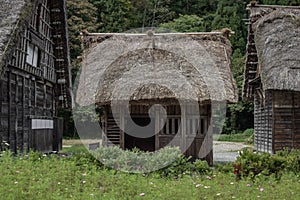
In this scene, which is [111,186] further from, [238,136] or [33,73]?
[238,136]

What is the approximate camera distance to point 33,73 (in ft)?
58.4

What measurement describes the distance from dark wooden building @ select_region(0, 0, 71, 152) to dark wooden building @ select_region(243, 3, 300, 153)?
859 cm

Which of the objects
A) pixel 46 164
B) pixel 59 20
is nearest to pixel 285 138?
pixel 59 20

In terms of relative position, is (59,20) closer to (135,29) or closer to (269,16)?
(269,16)

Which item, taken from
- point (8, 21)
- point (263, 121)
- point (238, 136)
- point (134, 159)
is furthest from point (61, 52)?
point (238, 136)

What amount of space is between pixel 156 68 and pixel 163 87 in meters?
1.28

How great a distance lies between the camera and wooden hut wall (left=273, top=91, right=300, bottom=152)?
20031 mm

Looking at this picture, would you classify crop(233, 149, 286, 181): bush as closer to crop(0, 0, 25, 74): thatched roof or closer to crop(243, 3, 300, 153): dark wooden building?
crop(0, 0, 25, 74): thatched roof

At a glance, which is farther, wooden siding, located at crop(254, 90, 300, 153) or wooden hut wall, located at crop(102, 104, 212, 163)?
wooden siding, located at crop(254, 90, 300, 153)

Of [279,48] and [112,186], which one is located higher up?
[279,48]

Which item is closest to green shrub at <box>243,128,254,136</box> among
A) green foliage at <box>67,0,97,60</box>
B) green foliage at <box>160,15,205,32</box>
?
green foliage at <box>160,15,205,32</box>

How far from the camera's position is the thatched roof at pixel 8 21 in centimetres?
1298

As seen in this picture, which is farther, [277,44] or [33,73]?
[277,44]

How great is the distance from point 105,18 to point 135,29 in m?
2.83
